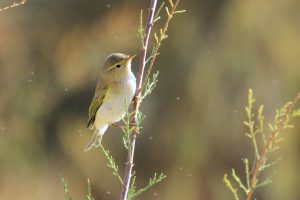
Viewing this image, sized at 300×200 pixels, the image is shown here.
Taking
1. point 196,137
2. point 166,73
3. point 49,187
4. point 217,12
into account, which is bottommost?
point 49,187

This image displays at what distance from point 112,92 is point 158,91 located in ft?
17.8

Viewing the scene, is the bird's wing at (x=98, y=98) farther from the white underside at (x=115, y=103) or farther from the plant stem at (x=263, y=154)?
the plant stem at (x=263, y=154)

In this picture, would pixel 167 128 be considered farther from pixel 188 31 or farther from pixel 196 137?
pixel 188 31

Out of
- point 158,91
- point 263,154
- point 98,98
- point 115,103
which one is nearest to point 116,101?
point 115,103

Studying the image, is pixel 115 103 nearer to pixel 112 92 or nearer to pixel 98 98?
pixel 112 92

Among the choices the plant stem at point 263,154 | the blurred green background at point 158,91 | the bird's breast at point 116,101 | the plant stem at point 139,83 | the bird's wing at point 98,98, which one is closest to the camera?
the plant stem at point 263,154

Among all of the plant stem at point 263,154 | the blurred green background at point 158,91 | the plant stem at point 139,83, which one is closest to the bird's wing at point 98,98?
the plant stem at point 139,83

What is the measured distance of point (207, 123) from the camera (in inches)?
371

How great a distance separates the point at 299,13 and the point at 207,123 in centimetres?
161

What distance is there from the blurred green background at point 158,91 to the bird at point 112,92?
4541 mm

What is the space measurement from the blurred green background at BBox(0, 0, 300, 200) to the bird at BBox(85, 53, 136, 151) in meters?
4.54

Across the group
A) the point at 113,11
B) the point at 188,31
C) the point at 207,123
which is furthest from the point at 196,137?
the point at 113,11

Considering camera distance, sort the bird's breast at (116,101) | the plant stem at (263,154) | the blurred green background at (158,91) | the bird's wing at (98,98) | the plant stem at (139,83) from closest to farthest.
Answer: the plant stem at (263,154)
the plant stem at (139,83)
the bird's breast at (116,101)
the bird's wing at (98,98)
the blurred green background at (158,91)

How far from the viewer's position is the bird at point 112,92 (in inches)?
161
